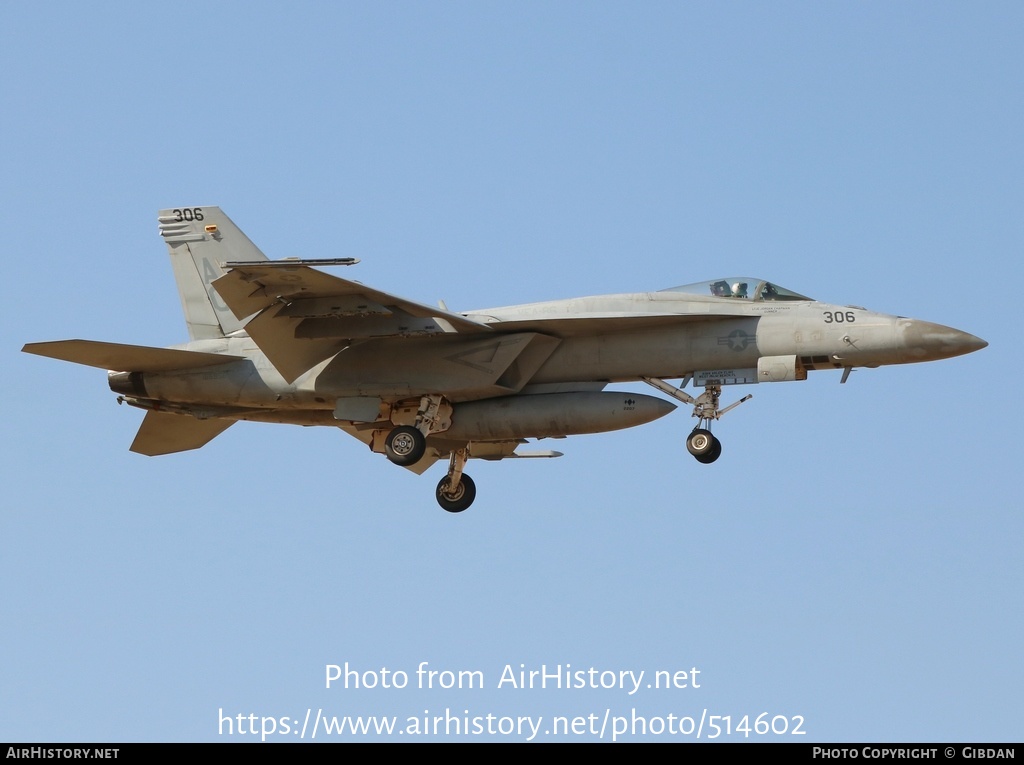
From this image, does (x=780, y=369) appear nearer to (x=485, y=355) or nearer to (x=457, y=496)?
(x=485, y=355)

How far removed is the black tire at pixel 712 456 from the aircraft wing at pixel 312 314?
359cm

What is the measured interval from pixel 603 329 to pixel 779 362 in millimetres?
2573

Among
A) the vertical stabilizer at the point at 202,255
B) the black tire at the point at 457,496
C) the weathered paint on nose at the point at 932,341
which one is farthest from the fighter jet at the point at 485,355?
the black tire at the point at 457,496

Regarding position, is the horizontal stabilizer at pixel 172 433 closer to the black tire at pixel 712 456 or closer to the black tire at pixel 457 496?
the black tire at pixel 457 496

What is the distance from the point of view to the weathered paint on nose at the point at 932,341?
22547 mm

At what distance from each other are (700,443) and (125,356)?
28.0ft

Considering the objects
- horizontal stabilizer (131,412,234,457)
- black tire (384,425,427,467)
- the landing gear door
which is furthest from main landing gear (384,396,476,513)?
the landing gear door

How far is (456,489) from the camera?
26047 millimetres

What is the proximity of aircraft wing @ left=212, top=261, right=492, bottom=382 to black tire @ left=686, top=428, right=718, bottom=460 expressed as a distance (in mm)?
3352

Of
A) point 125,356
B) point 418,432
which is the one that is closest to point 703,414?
point 418,432

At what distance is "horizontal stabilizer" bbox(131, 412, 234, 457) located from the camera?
85.6ft

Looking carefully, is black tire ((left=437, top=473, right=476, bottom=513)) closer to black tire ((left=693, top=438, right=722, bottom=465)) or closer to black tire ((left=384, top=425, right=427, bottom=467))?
black tire ((left=384, top=425, right=427, bottom=467))
